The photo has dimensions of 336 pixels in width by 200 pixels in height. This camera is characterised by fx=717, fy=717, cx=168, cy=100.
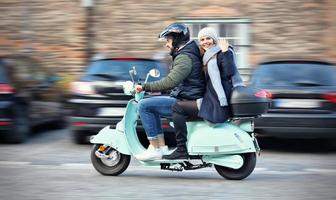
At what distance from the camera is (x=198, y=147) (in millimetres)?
8430

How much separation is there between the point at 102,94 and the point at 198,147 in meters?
3.11

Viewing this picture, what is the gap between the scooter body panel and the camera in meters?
8.37

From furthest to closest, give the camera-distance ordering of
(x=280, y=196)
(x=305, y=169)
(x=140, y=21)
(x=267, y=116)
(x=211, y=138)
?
(x=140, y=21)
(x=267, y=116)
(x=305, y=169)
(x=211, y=138)
(x=280, y=196)

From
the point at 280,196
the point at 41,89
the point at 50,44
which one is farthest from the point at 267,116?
the point at 50,44

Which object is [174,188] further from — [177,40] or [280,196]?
[177,40]

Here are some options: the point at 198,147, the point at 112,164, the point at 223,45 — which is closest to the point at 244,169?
the point at 198,147

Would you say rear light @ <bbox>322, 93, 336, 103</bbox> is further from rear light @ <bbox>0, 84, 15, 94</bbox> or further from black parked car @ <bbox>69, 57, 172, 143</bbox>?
rear light @ <bbox>0, 84, 15, 94</bbox>

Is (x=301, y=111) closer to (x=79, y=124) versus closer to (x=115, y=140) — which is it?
(x=115, y=140)

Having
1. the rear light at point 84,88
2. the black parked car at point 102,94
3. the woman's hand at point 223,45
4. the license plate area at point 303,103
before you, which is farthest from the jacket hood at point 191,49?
the rear light at point 84,88

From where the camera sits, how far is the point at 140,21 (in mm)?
Result: 18312

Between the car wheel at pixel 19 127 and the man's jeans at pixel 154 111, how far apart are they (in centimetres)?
375

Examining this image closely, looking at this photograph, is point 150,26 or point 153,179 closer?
point 153,179

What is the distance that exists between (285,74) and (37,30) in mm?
9494

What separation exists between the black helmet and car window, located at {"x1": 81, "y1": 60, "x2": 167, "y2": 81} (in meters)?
2.89
